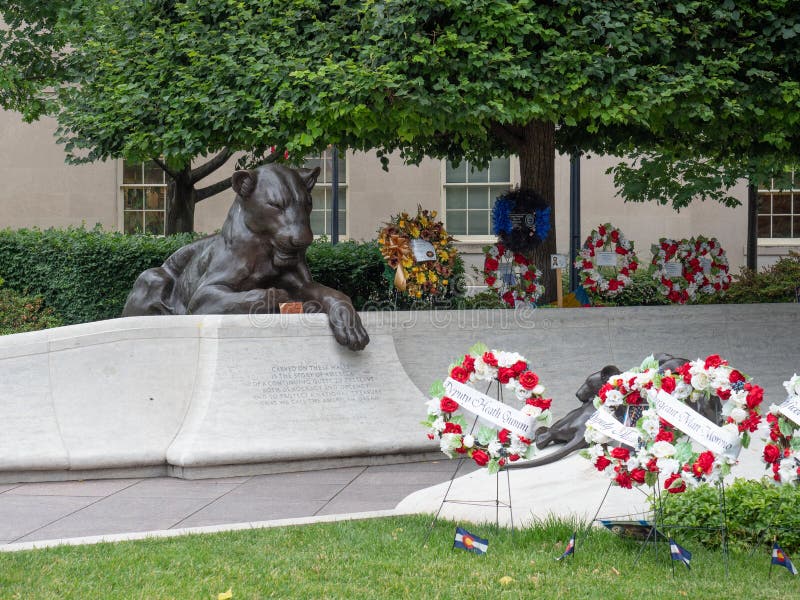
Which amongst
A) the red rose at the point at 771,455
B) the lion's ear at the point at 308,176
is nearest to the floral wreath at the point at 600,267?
the lion's ear at the point at 308,176

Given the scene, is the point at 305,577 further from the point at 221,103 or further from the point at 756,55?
the point at 756,55

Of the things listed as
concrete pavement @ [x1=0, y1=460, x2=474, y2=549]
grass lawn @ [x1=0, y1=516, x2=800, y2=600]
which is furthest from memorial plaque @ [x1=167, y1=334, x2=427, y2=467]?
grass lawn @ [x1=0, y1=516, x2=800, y2=600]

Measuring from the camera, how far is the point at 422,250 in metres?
10.5

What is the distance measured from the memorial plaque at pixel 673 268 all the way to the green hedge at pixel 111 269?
3414 mm

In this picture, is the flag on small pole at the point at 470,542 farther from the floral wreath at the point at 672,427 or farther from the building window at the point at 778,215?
the building window at the point at 778,215

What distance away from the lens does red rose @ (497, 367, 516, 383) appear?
560 centimetres

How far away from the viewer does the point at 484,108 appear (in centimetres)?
892

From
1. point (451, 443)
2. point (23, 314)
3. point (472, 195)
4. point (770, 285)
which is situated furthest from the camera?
point (472, 195)

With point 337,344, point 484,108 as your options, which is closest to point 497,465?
point 337,344

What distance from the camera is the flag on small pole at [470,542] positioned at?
17.3 feet

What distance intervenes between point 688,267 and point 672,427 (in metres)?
7.94

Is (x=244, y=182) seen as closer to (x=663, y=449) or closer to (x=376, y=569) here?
(x=376, y=569)

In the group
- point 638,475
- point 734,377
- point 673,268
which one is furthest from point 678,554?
point 673,268

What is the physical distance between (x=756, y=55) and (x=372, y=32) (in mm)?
3492
